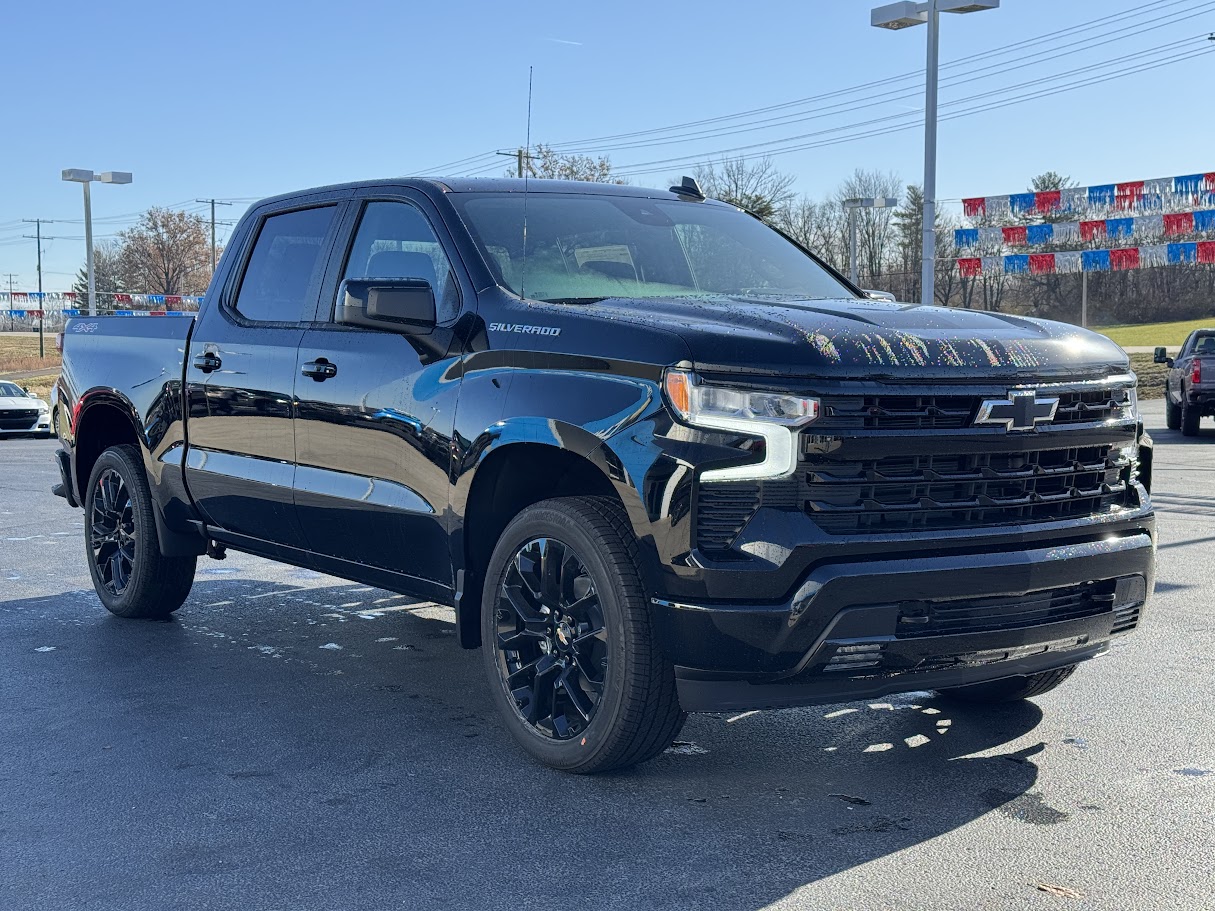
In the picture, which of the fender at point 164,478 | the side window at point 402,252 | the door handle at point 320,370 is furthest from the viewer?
the fender at point 164,478

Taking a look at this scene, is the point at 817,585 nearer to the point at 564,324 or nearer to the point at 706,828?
the point at 706,828

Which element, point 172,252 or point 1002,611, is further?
point 172,252

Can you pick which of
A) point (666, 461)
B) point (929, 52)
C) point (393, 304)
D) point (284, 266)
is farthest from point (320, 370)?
point (929, 52)

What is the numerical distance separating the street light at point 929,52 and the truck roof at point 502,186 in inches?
635

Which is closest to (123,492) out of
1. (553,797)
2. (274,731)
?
(274,731)

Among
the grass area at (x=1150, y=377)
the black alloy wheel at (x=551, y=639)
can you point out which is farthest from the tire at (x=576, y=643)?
the grass area at (x=1150, y=377)

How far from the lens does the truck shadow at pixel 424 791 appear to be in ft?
11.2

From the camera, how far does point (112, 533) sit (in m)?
6.93

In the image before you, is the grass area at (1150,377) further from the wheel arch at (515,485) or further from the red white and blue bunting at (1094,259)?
the wheel arch at (515,485)

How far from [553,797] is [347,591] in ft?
12.5

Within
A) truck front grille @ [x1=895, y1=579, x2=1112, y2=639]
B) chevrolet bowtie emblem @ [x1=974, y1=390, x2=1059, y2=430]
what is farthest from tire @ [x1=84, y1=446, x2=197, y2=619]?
chevrolet bowtie emblem @ [x1=974, y1=390, x2=1059, y2=430]

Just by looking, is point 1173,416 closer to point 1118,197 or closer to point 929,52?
point 929,52

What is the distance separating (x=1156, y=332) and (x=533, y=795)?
77140 millimetres

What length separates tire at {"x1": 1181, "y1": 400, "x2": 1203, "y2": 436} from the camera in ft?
67.2
